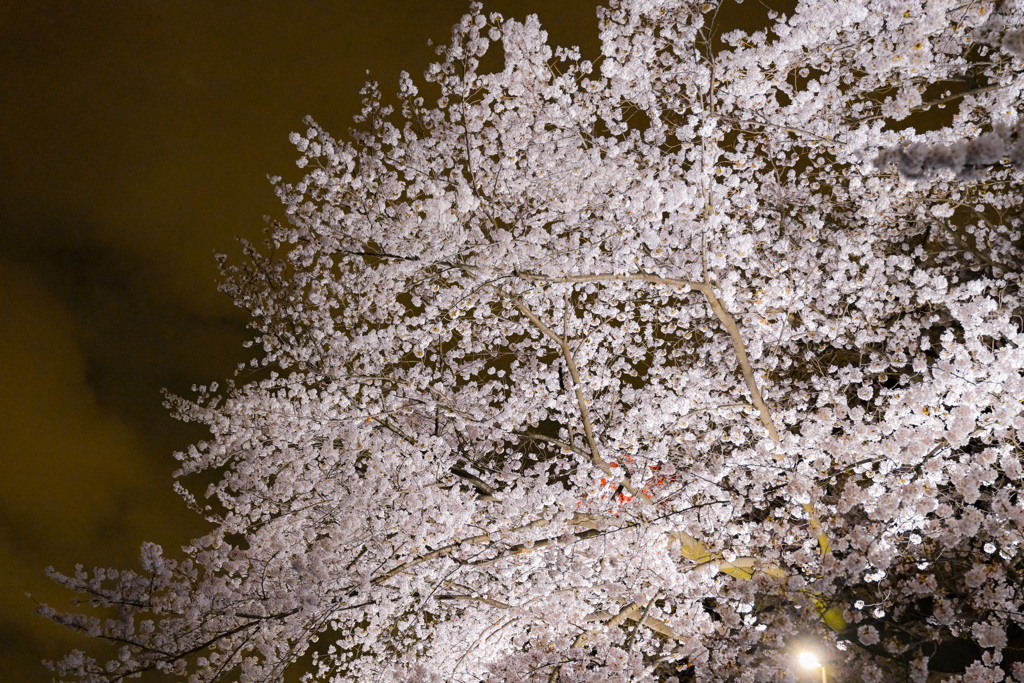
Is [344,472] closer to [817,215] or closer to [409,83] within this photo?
[409,83]

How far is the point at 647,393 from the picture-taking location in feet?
34.5

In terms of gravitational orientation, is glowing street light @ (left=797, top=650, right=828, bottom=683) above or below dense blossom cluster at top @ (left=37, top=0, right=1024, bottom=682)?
below

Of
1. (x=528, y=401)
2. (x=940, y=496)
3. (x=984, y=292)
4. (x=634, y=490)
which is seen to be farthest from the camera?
(x=528, y=401)

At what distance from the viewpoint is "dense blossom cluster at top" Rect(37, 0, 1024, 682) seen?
649 cm

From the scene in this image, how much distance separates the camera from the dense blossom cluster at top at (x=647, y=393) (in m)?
6.49

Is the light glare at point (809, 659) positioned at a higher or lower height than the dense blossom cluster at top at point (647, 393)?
lower

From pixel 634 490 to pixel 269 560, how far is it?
463 cm

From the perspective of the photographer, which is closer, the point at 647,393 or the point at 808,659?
the point at 808,659

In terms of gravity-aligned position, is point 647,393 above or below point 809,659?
above

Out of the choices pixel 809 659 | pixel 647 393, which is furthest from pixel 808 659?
pixel 647 393

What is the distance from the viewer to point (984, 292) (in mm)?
9234

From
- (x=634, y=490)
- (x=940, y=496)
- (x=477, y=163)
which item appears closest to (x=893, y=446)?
(x=940, y=496)

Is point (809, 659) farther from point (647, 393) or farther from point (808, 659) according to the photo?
point (647, 393)

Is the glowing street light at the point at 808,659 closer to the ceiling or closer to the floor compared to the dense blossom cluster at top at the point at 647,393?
closer to the floor
